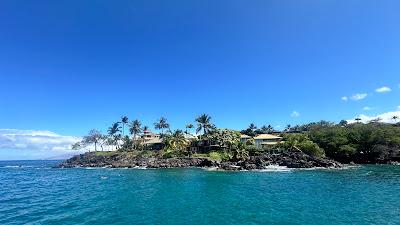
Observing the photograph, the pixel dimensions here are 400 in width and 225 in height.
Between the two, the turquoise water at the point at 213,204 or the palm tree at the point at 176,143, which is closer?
the turquoise water at the point at 213,204

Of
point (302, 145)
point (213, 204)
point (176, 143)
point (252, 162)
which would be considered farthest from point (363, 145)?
point (213, 204)

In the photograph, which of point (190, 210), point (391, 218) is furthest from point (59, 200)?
point (391, 218)

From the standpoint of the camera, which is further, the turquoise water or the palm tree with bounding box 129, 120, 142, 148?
the palm tree with bounding box 129, 120, 142, 148

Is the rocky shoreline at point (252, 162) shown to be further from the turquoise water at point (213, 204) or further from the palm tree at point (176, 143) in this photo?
the turquoise water at point (213, 204)

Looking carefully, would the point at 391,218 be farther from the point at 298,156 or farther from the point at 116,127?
the point at 116,127

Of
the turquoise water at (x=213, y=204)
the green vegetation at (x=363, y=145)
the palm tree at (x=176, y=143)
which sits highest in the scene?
the palm tree at (x=176, y=143)

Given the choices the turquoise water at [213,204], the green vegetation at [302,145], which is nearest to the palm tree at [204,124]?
the green vegetation at [302,145]

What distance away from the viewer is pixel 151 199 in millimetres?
40719

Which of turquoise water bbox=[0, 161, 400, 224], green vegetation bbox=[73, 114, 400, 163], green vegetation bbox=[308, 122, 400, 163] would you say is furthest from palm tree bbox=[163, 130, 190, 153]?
turquoise water bbox=[0, 161, 400, 224]

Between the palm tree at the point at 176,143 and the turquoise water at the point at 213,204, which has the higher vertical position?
the palm tree at the point at 176,143

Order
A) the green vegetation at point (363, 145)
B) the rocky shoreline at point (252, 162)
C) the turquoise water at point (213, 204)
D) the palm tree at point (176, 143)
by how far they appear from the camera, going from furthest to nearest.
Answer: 1. the palm tree at point (176, 143)
2. the green vegetation at point (363, 145)
3. the rocky shoreline at point (252, 162)
4. the turquoise water at point (213, 204)

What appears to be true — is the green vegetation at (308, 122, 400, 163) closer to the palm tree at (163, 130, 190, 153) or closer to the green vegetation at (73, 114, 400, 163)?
the green vegetation at (73, 114, 400, 163)

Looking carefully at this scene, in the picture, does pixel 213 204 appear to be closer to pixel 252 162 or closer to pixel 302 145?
pixel 252 162

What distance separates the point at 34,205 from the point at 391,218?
42169 mm
